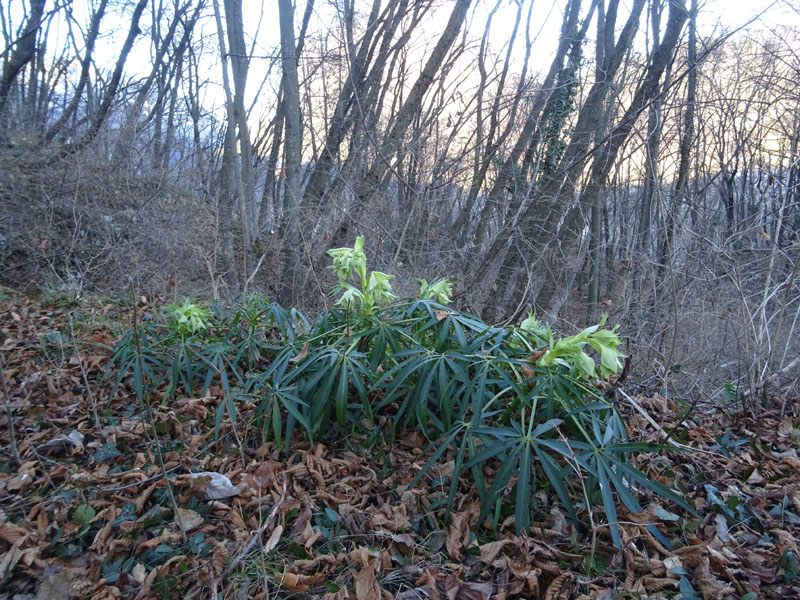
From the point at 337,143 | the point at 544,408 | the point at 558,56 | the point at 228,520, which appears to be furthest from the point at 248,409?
the point at 558,56

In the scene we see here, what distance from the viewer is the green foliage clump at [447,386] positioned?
6.37ft

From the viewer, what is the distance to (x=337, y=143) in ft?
25.6

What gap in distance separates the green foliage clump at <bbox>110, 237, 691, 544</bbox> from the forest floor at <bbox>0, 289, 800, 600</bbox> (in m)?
0.12

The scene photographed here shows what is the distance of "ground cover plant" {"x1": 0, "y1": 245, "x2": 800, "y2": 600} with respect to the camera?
183cm

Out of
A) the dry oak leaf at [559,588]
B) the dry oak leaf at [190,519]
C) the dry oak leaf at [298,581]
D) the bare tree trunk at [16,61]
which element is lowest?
the dry oak leaf at [298,581]

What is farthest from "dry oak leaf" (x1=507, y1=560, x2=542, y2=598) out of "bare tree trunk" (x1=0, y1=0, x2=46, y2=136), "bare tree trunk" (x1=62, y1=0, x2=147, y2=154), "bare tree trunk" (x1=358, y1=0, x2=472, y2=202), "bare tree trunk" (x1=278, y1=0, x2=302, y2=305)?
"bare tree trunk" (x1=0, y1=0, x2=46, y2=136)

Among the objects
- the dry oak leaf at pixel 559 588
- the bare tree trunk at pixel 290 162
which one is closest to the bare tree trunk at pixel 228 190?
the bare tree trunk at pixel 290 162

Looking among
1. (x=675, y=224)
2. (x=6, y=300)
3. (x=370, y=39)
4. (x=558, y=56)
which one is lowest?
(x=6, y=300)

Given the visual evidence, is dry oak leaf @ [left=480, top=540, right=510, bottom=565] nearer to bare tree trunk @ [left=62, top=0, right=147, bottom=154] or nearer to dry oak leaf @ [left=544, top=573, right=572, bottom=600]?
dry oak leaf @ [left=544, top=573, right=572, bottom=600]

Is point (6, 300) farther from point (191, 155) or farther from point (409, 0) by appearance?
point (409, 0)

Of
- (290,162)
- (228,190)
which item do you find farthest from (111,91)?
(290,162)

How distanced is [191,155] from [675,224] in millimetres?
9542

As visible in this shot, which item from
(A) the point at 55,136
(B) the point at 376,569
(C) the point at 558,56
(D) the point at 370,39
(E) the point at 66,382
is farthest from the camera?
(C) the point at 558,56

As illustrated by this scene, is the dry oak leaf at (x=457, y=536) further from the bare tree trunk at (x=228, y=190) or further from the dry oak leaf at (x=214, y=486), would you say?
the bare tree trunk at (x=228, y=190)
